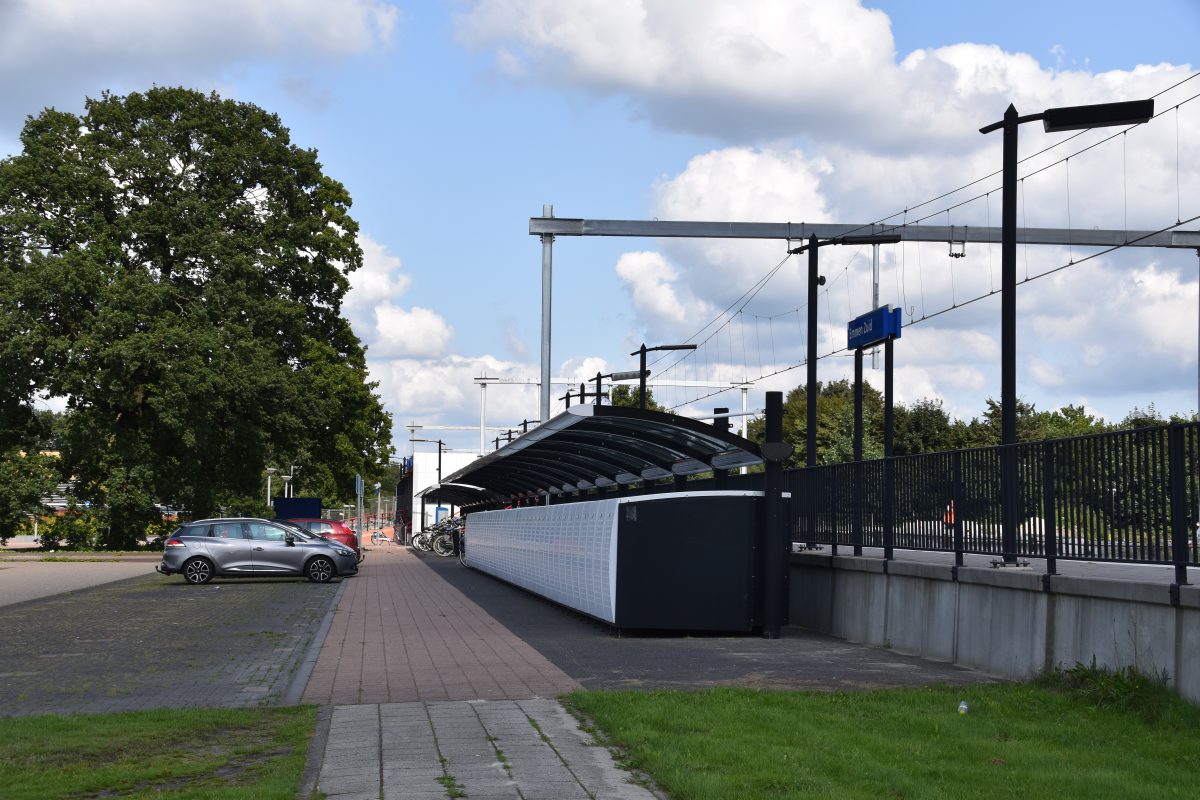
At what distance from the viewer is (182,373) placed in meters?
43.2

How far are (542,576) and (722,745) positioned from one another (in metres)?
14.8

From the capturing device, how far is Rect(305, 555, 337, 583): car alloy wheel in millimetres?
30547

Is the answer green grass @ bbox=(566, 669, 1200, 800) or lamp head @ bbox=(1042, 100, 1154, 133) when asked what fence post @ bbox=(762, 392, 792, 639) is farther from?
green grass @ bbox=(566, 669, 1200, 800)

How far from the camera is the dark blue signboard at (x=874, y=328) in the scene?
20156 mm

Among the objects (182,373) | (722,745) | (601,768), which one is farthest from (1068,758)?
(182,373)

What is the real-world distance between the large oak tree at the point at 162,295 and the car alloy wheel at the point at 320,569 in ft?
46.9

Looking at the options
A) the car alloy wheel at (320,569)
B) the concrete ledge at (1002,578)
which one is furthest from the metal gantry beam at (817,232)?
the concrete ledge at (1002,578)

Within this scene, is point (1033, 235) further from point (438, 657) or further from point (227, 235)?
point (227, 235)

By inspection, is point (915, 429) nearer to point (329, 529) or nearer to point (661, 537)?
point (329, 529)

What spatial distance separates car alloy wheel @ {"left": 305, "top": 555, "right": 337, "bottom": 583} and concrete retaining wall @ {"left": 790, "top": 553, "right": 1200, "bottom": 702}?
1536cm

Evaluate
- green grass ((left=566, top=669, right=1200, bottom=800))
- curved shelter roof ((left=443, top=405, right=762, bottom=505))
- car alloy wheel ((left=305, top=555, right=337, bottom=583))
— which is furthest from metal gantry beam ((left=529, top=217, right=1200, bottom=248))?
green grass ((left=566, top=669, right=1200, bottom=800))

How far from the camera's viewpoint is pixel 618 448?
2161 centimetres

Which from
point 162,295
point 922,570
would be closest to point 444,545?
point 162,295

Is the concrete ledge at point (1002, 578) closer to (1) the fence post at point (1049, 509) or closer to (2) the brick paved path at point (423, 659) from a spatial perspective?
(1) the fence post at point (1049, 509)
